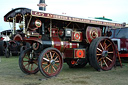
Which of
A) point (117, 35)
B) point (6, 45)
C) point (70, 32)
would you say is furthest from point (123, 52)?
point (6, 45)

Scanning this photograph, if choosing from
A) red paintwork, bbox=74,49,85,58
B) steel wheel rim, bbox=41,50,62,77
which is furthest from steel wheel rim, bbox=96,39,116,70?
steel wheel rim, bbox=41,50,62,77

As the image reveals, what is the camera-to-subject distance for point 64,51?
19.5 ft

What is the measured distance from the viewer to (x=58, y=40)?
5.73 m

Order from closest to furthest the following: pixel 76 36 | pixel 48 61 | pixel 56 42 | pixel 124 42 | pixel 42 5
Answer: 1. pixel 48 61
2. pixel 56 42
3. pixel 76 36
4. pixel 124 42
5. pixel 42 5

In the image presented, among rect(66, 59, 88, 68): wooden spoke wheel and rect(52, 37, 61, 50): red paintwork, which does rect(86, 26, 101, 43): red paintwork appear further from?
rect(52, 37, 61, 50): red paintwork

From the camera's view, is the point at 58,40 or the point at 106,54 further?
the point at 106,54

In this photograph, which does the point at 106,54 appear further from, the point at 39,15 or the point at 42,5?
the point at 42,5

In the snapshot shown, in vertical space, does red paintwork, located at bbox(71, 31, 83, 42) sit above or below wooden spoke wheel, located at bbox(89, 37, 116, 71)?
above

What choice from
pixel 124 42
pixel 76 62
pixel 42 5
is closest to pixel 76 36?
pixel 76 62

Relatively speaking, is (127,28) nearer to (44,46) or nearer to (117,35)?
(117,35)

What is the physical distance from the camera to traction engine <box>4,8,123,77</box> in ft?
16.6

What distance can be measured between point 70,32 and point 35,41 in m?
1.26

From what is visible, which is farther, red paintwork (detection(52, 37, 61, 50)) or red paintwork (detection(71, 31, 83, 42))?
red paintwork (detection(71, 31, 83, 42))

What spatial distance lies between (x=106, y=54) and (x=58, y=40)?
1792mm
